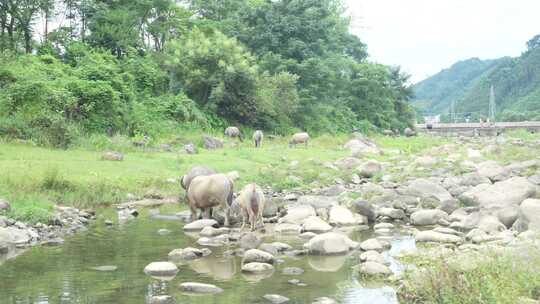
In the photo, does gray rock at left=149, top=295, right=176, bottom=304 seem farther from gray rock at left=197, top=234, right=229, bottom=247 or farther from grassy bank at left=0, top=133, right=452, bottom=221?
grassy bank at left=0, top=133, right=452, bottom=221

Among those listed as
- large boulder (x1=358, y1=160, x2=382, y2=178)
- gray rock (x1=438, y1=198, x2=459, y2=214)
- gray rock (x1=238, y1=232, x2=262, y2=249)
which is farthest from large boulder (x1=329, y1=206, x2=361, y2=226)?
large boulder (x1=358, y1=160, x2=382, y2=178)

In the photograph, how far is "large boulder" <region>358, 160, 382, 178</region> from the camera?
26.9 meters

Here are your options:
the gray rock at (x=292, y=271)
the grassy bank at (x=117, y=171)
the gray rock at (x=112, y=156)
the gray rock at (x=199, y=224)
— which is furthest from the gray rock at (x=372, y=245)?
the gray rock at (x=112, y=156)

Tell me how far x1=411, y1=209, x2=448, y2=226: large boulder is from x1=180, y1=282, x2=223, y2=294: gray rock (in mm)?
8086

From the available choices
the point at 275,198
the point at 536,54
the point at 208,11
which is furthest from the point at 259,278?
the point at 536,54

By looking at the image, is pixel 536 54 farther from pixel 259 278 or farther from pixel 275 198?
pixel 259 278

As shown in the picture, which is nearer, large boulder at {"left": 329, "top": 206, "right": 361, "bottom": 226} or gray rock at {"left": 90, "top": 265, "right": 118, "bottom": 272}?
gray rock at {"left": 90, "top": 265, "right": 118, "bottom": 272}

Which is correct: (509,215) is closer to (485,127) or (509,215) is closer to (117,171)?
(117,171)

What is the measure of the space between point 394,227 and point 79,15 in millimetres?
32949

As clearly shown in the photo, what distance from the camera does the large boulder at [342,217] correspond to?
1647cm

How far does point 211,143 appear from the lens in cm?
3194

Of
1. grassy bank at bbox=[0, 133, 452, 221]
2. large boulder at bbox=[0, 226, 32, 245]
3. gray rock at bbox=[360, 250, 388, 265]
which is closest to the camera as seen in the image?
gray rock at bbox=[360, 250, 388, 265]

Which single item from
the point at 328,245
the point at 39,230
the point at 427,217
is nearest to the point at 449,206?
the point at 427,217

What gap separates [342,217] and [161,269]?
6886mm
